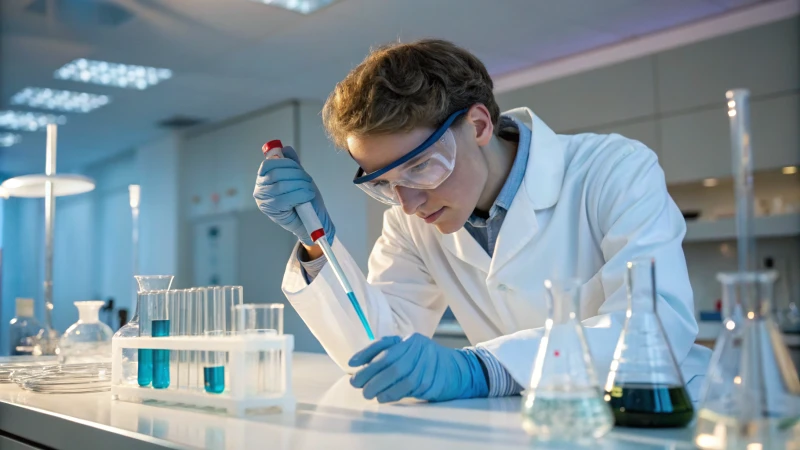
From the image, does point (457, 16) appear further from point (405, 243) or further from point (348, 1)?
point (405, 243)

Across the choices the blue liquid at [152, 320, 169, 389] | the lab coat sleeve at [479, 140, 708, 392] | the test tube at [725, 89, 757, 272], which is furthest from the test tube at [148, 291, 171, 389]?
the test tube at [725, 89, 757, 272]

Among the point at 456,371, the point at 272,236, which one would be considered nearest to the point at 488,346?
the point at 456,371

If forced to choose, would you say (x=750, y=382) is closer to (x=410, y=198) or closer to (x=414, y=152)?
(x=414, y=152)

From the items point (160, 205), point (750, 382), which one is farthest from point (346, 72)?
point (750, 382)

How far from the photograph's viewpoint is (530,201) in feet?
5.45

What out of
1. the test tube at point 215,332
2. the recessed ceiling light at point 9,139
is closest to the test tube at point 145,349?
the test tube at point 215,332

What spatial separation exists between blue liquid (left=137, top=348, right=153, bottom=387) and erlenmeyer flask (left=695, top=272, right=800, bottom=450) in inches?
34.8

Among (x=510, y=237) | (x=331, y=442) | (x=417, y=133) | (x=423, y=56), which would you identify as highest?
(x=423, y=56)

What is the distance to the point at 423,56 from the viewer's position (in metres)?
1.53

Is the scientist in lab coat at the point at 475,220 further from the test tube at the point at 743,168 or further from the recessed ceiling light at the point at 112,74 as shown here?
the recessed ceiling light at the point at 112,74

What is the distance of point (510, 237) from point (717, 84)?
293 centimetres

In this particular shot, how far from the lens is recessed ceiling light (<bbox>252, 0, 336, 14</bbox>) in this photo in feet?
13.6

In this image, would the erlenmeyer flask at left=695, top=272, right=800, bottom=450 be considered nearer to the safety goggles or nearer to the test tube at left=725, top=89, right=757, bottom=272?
the test tube at left=725, top=89, right=757, bottom=272

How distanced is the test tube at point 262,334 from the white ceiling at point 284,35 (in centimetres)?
333
